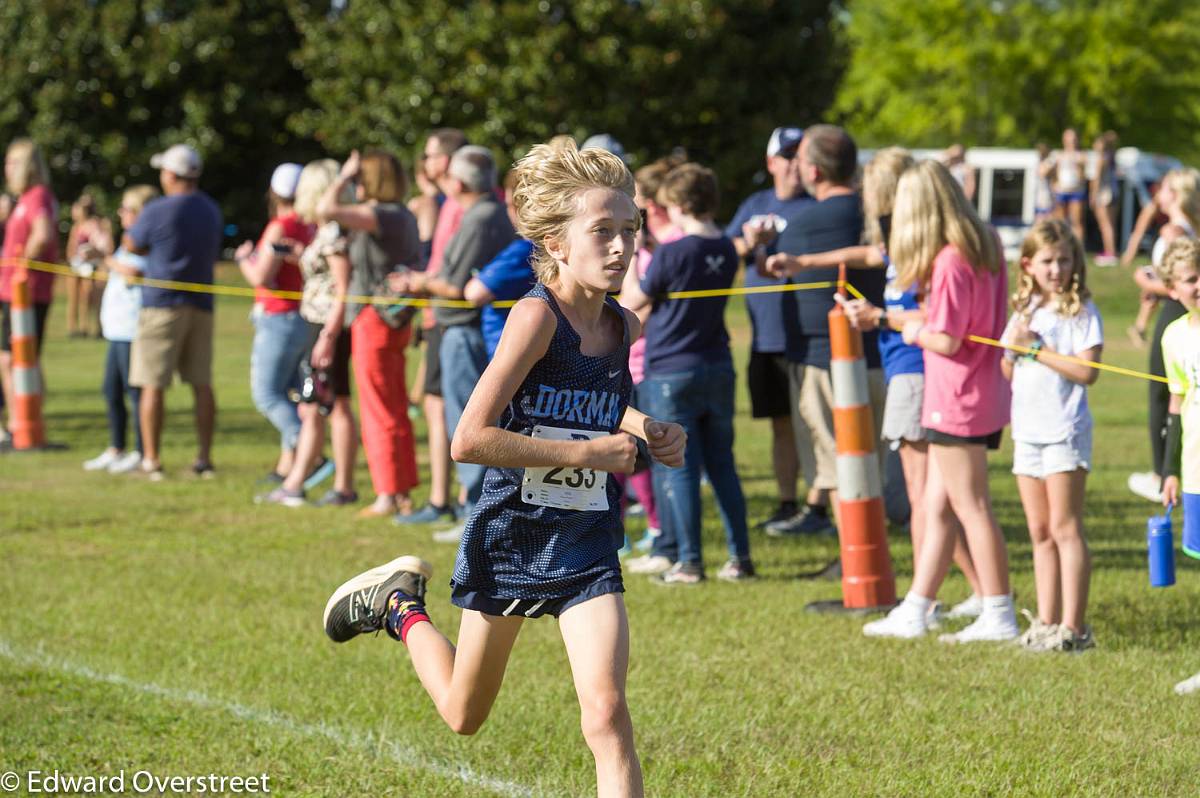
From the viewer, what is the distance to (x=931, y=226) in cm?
664

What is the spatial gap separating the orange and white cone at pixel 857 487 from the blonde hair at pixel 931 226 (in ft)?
2.09

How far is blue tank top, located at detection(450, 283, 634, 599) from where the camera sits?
13.6 ft

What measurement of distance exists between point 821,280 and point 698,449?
4.27ft

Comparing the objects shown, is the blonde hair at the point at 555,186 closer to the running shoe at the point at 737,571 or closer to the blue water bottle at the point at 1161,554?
the blue water bottle at the point at 1161,554

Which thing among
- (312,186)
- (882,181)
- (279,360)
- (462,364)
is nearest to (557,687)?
(882,181)

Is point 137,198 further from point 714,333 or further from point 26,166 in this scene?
point 714,333

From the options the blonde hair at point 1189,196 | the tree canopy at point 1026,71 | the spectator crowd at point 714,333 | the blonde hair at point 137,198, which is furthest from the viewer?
the tree canopy at point 1026,71

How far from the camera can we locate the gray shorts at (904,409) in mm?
7559

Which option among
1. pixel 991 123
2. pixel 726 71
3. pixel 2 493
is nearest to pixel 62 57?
Result: pixel 726 71

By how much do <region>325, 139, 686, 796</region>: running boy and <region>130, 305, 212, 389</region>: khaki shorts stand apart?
25.7 ft

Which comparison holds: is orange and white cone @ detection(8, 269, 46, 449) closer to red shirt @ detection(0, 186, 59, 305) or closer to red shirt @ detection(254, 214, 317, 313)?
red shirt @ detection(0, 186, 59, 305)

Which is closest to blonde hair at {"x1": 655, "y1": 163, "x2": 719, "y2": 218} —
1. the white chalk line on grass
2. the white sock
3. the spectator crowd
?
the spectator crowd

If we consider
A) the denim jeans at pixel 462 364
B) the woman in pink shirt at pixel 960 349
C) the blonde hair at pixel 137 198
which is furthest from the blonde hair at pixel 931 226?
the blonde hair at pixel 137 198

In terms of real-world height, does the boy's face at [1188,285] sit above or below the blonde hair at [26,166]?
below
